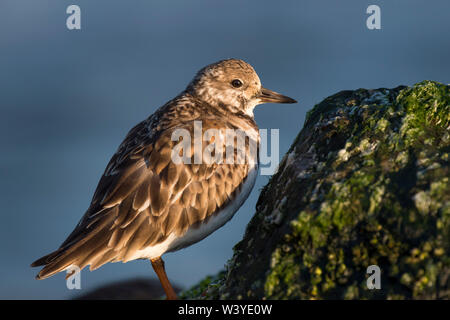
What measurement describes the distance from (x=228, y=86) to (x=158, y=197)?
2032mm

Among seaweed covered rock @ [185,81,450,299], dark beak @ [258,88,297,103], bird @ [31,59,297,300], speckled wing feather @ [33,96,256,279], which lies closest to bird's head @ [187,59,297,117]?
dark beak @ [258,88,297,103]

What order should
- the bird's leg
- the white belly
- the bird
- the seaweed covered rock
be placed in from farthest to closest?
the bird's leg, the white belly, the bird, the seaweed covered rock

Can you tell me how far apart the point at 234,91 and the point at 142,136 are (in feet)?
4.71

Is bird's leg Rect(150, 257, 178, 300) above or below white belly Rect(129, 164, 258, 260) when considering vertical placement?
below

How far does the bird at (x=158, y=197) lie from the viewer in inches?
173

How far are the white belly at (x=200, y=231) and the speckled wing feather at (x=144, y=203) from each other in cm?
6

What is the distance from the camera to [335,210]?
10.7 feet

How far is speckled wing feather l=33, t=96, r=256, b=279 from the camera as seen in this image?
437 cm

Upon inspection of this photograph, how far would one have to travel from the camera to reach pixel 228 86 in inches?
234

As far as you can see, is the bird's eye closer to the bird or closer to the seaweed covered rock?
the bird

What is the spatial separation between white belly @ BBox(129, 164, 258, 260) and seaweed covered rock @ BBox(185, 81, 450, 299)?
733 millimetres

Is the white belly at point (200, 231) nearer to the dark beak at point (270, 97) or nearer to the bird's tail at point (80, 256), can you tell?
the bird's tail at point (80, 256)

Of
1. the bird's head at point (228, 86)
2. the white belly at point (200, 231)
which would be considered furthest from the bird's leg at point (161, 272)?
the bird's head at point (228, 86)

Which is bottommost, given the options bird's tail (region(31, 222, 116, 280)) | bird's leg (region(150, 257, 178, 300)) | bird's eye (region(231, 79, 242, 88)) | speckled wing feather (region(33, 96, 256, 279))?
bird's leg (region(150, 257, 178, 300))
